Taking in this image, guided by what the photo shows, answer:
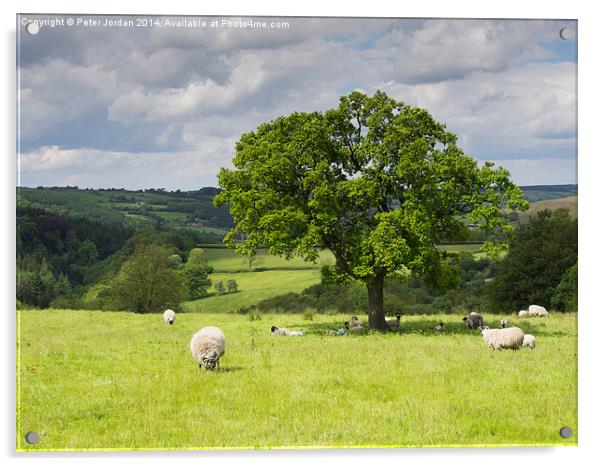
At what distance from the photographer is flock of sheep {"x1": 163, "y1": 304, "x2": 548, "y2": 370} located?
15719 millimetres

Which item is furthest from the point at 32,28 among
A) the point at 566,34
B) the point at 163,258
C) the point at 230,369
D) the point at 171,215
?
the point at 163,258

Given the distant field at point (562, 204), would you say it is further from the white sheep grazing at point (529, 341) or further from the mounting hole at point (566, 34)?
the white sheep grazing at point (529, 341)

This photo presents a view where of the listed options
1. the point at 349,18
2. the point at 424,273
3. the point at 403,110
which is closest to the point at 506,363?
the point at 424,273

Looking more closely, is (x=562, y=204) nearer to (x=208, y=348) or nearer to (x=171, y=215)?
(x=208, y=348)

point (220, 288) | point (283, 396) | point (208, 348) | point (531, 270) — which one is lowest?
point (283, 396)

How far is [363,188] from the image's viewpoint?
20.7m

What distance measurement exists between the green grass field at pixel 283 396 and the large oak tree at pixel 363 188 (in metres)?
4.52

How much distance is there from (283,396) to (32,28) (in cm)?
909

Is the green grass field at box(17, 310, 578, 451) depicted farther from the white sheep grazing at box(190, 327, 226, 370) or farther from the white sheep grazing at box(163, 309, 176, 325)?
the white sheep grazing at box(163, 309, 176, 325)

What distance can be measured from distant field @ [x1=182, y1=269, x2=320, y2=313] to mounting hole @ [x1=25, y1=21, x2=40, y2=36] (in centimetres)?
1385

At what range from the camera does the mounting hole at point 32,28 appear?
40.3 ft

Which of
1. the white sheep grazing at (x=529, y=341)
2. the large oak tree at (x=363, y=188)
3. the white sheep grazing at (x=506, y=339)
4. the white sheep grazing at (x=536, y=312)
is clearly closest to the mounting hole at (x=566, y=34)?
the large oak tree at (x=363, y=188)
